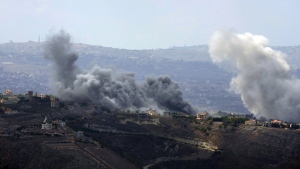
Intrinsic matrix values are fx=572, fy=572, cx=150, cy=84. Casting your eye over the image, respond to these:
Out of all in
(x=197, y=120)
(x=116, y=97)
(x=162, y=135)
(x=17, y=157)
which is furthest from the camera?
(x=116, y=97)

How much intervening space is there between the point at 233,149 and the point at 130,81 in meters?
59.5

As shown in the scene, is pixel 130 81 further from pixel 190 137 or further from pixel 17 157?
pixel 17 157

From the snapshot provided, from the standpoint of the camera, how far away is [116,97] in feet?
416

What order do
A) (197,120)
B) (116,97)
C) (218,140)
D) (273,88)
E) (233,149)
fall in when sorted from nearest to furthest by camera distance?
(233,149), (218,140), (197,120), (273,88), (116,97)

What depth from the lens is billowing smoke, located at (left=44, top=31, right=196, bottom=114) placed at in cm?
12400

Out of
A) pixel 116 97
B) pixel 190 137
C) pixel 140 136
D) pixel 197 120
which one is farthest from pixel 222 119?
pixel 116 97

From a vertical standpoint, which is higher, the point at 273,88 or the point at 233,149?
the point at 273,88

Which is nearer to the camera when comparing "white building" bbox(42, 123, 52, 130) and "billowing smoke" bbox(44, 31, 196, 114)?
"white building" bbox(42, 123, 52, 130)

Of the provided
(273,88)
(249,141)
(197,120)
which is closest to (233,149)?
(249,141)

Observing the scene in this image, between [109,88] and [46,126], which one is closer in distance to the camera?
[46,126]

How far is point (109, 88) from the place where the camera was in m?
127

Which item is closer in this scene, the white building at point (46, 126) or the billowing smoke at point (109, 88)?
the white building at point (46, 126)

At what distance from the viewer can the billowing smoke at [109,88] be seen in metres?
124

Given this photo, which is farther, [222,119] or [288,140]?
[222,119]
